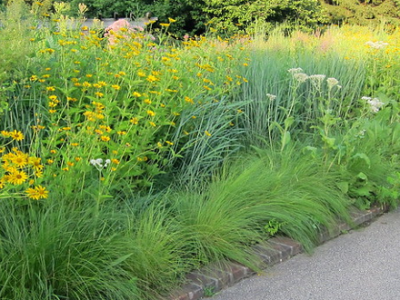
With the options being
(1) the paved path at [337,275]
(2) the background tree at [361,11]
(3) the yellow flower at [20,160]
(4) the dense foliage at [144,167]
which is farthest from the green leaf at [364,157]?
(2) the background tree at [361,11]

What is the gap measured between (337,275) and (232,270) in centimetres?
92

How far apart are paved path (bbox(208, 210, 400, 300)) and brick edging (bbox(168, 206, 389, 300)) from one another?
0.18ft

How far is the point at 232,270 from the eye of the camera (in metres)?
4.44

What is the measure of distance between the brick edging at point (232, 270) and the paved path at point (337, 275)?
6 centimetres

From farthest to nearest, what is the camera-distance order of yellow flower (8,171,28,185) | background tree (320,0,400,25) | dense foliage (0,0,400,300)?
background tree (320,0,400,25)
dense foliage (0,0,400,300)
yellow flower (8,171,28,185)

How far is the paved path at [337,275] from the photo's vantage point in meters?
4.33

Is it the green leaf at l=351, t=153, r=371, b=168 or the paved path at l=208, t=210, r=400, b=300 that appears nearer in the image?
the paved path at l=208, t=210, r=400, b=300

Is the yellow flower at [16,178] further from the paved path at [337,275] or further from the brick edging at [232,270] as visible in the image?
the paved path at [337,275]

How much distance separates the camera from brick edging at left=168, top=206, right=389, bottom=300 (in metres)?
4.11

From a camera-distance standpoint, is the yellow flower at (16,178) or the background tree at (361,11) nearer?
the yellow flower at (16,178)

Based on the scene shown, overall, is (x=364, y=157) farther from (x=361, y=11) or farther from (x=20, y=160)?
(x=361, y=11)

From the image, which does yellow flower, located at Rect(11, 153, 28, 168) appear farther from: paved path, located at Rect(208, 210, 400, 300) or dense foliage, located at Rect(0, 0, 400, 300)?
paved path, located at Rect(208, 210, 400, 300)

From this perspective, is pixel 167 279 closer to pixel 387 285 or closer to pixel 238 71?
pixel 387 285

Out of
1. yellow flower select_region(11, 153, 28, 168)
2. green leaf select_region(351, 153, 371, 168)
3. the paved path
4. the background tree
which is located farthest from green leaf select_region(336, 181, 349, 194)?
the background tree
